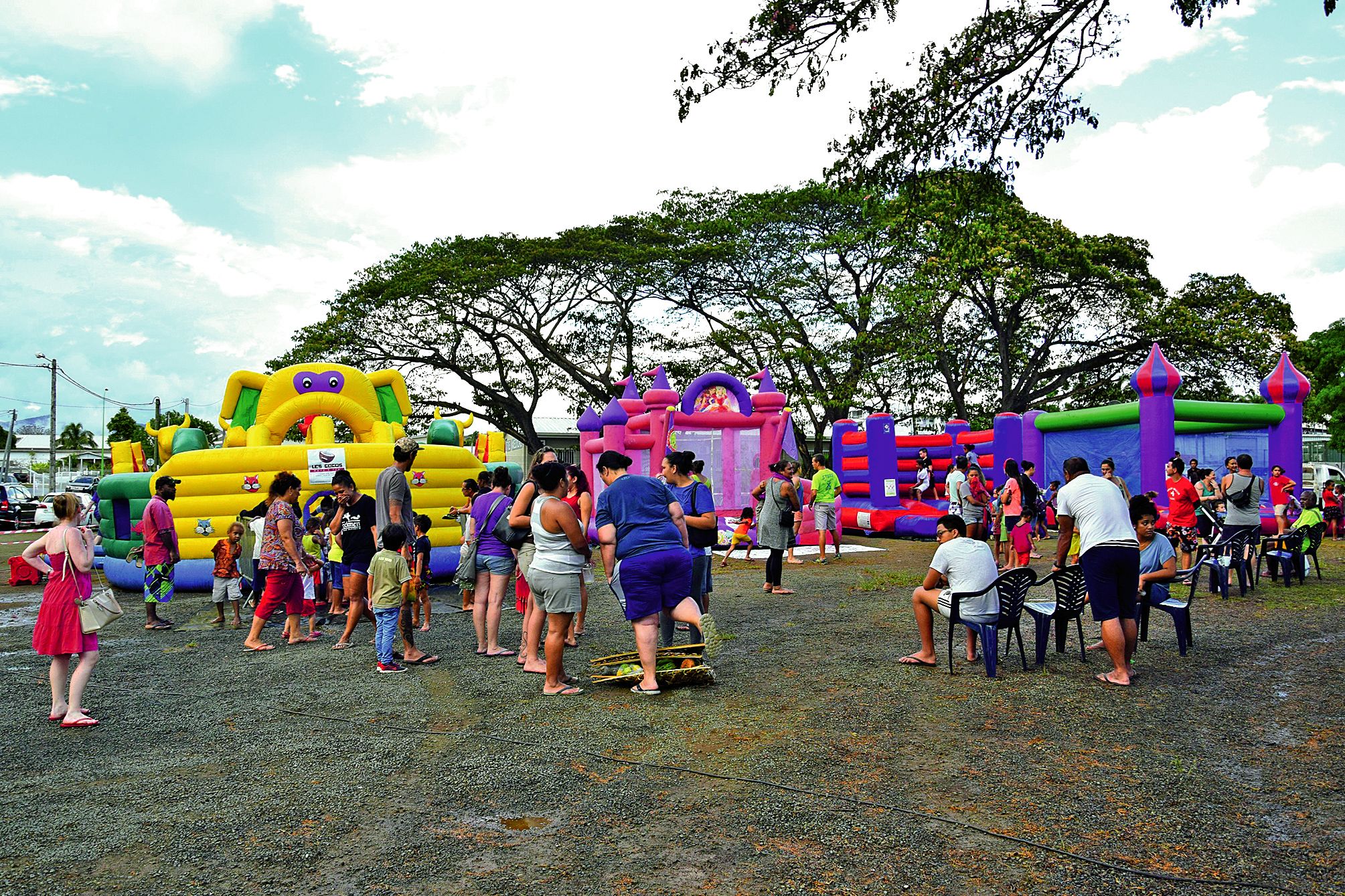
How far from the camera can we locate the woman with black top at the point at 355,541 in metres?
7.77

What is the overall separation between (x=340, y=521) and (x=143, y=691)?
2081 mm

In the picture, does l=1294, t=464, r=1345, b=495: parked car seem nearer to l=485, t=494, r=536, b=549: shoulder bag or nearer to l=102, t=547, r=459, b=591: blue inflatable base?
l=102, t=547, r=459, b=591: blue inflatable base

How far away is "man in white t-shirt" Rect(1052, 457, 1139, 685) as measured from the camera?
5.96 m

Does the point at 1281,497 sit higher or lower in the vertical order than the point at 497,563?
higher

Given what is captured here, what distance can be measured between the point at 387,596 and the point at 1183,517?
31.2 feet

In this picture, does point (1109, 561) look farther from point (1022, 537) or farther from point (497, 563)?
point (1022, 537)

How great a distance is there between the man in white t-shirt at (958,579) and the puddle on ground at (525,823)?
334 cm

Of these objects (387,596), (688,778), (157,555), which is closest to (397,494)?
(387,596)

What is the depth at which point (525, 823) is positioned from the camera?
152 inches

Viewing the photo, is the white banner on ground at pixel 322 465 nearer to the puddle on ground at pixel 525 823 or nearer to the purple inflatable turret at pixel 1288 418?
the puddle on ground at pixel 525 823

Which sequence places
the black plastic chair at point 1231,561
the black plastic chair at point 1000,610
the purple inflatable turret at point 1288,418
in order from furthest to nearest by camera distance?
1. the purple inflatable turret at point 1288,418
2. the black plastic chair at point 1231,561
3. the black plastic chair at point 1000,610

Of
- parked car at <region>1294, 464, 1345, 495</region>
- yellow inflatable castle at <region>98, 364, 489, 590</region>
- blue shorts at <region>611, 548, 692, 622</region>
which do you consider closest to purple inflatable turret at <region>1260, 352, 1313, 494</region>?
parked car at <region>1294, 464, 1345, 495</region>

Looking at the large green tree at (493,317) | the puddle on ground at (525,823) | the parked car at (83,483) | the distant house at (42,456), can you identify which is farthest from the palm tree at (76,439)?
the puddle on ground at (525,823)

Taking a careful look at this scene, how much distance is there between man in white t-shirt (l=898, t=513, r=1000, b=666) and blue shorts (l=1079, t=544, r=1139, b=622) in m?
0.60
